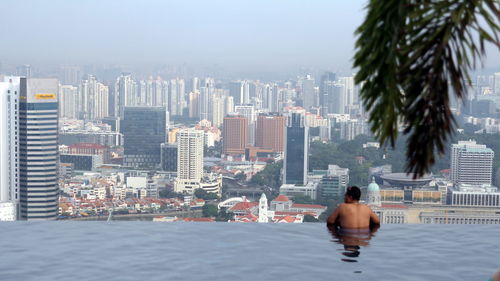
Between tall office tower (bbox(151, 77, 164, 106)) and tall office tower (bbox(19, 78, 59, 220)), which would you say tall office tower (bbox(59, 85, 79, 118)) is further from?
tall office tower (bbox(19, 78, 59, 220))

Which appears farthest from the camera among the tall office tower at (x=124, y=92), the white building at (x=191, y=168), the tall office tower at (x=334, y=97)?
the tall office tower at (x=334, y=97)

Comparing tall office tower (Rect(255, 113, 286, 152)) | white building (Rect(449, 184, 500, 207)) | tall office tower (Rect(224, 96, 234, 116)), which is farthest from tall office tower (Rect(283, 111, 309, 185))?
tall office tower (Rect(224, 96, 234, 116))

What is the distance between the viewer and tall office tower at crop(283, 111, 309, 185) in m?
27.2

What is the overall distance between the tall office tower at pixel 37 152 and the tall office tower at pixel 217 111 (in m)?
16.9

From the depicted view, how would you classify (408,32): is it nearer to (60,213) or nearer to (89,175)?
(60,213)

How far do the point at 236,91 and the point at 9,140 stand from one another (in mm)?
19262

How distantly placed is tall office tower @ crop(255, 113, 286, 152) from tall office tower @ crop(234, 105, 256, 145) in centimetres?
80

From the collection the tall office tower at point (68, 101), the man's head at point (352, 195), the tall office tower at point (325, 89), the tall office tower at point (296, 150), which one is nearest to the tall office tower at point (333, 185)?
the tall office tower at point (296, 150)

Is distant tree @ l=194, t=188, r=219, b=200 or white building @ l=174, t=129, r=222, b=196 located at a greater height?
white building @ l=174, t=129, r=222, b=196

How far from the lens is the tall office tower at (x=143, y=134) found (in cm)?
3275

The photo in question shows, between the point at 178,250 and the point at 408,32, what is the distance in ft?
4.96

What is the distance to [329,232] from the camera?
2986mm

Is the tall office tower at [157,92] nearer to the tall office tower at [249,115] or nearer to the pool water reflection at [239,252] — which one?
the tall office tower at [249,115]

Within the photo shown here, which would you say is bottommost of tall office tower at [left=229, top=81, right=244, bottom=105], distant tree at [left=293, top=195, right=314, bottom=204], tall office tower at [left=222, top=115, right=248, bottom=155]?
distant tree at [left=293, top=195, right=314, bottom=204]
